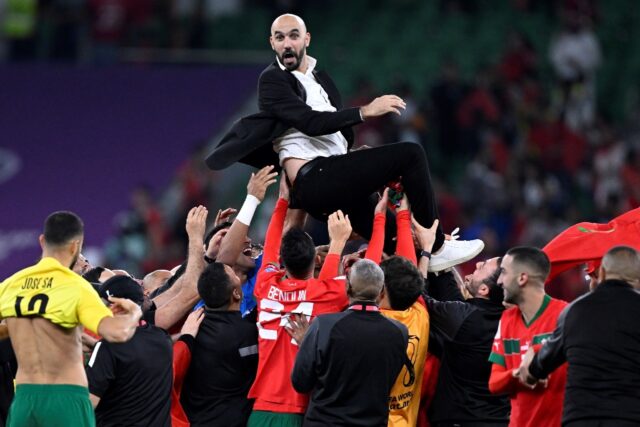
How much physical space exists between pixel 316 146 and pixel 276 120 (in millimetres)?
303

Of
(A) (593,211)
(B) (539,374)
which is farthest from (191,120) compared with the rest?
(B) (539,374)

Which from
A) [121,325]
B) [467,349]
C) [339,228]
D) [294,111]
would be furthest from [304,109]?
[121,325]

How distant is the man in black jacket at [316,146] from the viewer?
282 inches

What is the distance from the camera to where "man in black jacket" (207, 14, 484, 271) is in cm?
717

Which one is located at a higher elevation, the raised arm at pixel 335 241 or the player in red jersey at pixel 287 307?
the raised arm at pixel 335 241

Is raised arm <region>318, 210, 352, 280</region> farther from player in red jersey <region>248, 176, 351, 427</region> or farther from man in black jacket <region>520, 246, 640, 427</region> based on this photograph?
man in black jacket <region>520, 246, 640, 427</region>

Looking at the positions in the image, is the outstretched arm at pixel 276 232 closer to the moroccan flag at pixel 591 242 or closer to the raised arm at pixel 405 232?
the raised arm at pixel 405 232

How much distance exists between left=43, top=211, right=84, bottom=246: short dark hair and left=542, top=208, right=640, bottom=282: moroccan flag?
2.81 metres

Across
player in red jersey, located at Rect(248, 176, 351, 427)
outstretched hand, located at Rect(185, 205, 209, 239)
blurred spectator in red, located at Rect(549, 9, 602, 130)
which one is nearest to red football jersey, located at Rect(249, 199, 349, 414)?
player in red jersey, located at Rect(248, 176, 351, 427)

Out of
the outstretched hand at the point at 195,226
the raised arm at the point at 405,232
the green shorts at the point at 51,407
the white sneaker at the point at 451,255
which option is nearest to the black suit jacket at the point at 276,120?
the outstretched hand at the point at 195,226

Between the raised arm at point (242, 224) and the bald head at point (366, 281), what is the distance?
Result: 119 centimetres

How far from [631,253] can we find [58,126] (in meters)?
13.6

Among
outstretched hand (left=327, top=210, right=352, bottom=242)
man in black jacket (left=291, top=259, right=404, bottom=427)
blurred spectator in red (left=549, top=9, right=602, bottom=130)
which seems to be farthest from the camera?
blurred spectator in red (left=549, top=9, right=602, bottom=130)

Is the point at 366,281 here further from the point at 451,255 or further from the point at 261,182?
the point at 261,182
